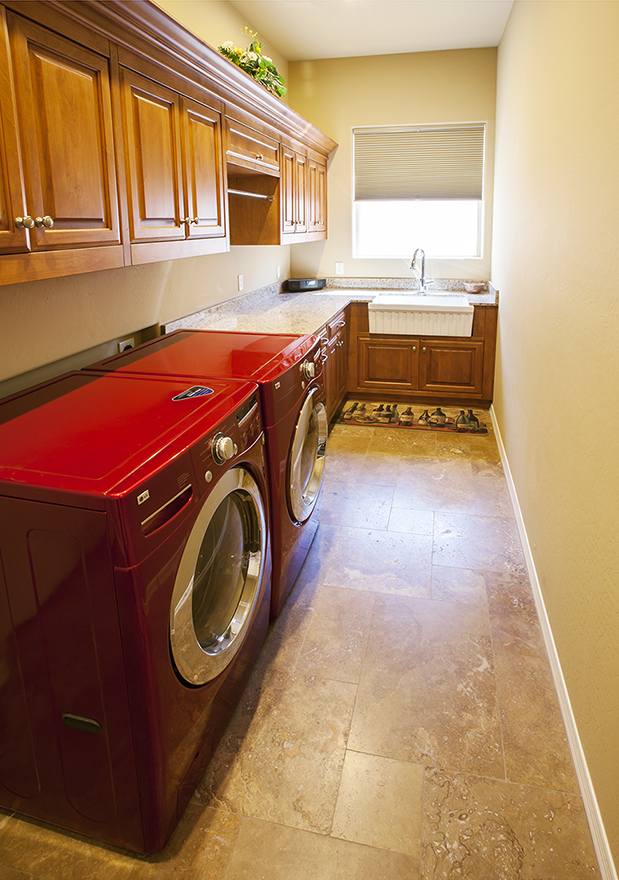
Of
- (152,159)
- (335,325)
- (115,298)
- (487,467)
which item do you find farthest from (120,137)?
(487,467)

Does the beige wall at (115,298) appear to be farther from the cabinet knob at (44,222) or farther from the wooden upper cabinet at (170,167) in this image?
the cabinet knob at (44,222)

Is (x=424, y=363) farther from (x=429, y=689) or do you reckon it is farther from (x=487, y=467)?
(x=429, y=689)

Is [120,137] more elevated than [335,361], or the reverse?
[120,137]

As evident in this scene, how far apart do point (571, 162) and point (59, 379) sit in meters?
1.85

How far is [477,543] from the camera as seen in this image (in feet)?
9.25

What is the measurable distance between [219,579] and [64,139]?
1.24m

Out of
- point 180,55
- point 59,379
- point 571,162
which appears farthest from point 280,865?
point 180,55

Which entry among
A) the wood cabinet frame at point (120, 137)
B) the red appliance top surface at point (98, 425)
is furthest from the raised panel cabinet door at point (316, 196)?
the red appliance top surface at point (98, 425)

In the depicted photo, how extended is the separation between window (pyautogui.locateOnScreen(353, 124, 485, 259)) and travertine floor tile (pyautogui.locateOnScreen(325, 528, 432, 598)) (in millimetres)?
3113

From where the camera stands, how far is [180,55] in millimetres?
2105

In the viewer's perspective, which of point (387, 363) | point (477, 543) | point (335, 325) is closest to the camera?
point (477, 543)

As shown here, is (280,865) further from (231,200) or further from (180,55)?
(231,200)

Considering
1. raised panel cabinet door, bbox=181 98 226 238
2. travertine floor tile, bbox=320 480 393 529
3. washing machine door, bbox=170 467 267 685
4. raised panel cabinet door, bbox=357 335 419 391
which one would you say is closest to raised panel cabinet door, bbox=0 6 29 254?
washing machine door, bbox=170 467 267 685

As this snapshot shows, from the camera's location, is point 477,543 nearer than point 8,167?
No
